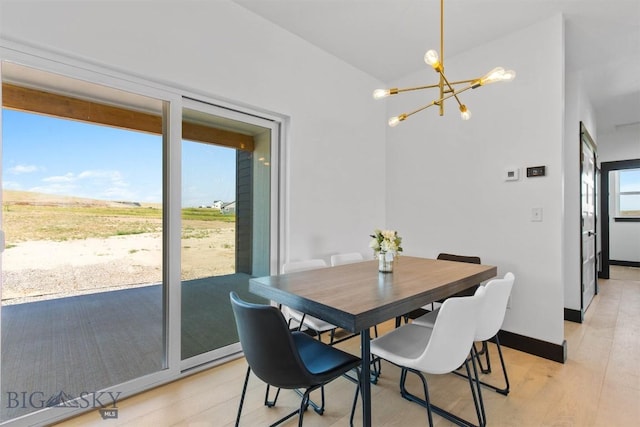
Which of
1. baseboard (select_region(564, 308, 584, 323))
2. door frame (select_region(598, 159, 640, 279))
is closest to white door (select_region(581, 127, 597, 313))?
baseboard (select_region(564, 308, 584, 323))

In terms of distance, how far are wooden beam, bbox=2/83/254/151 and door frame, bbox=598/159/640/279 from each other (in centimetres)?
665

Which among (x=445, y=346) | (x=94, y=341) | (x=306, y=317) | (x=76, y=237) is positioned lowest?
(x=94, y=341)

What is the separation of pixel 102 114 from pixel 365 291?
2488 mm

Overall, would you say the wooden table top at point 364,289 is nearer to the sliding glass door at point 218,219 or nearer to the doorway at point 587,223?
the sliding glass door at point 218,219

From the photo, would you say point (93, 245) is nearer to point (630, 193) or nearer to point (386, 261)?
point (386, 261)

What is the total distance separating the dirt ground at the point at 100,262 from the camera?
2068mm

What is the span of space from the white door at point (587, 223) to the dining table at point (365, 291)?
7.64ft

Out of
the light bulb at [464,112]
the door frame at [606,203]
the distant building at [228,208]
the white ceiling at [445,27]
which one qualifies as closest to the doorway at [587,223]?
the white ceiling at [445,27]

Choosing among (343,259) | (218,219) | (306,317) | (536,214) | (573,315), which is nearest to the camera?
(306,317)

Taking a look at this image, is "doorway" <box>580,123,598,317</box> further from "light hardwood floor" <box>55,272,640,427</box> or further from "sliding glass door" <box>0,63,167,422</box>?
"sliding glass door" <box>0,63,167,422</box>

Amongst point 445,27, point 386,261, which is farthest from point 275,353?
point 445,27

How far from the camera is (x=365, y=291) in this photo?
1.57 metres

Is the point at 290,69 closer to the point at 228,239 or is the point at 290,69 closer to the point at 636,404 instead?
the point at 228,239

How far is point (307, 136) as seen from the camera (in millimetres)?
3035
